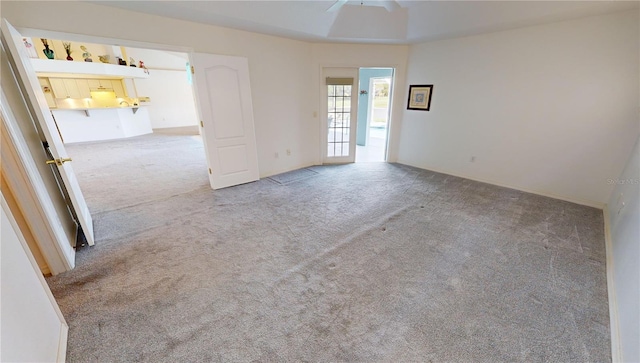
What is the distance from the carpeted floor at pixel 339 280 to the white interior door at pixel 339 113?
194 cm

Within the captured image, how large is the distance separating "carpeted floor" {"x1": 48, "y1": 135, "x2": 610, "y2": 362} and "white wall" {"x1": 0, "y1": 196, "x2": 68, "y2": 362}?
0.60ft

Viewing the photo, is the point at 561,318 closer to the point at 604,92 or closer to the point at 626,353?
the point at 626,353

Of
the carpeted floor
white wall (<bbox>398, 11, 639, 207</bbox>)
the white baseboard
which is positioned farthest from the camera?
the white baseboard

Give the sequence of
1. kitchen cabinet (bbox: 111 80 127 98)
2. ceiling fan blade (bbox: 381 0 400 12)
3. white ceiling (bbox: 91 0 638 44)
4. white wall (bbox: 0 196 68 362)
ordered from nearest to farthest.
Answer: white wall (bbox: 0 196 68 362)
white ceiling (bbox: 91 0 638 44)
ceiling fan blade (bbox: 381 0 400 12)
kitchen cabinet (bbox: 111 80 127 98)

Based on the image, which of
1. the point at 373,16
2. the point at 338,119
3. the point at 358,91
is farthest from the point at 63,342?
the point at 358,91

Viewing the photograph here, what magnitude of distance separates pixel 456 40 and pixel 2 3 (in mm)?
5532

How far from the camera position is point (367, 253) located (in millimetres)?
2371

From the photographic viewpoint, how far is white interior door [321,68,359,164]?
4.82 m

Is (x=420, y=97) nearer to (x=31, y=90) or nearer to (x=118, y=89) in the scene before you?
(x=31, y=90)

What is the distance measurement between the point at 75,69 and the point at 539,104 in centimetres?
1109

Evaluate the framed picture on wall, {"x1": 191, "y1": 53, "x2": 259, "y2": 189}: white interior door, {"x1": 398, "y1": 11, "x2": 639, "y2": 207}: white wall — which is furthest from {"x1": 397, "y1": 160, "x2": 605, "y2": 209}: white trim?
{"x1": 191, "y1": 53, "x2": 259, "y2": 189}: white interior door

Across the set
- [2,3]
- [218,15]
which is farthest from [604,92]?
[2,3]

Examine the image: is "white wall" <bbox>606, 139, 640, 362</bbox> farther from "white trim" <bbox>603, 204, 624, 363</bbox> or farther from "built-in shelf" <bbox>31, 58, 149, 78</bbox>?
"built-in shelf" <bbox>31, 58, 149, 78</bbox>

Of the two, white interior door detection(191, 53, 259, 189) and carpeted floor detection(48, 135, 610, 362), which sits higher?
white interior door detection(191, 53, 259, 189)
